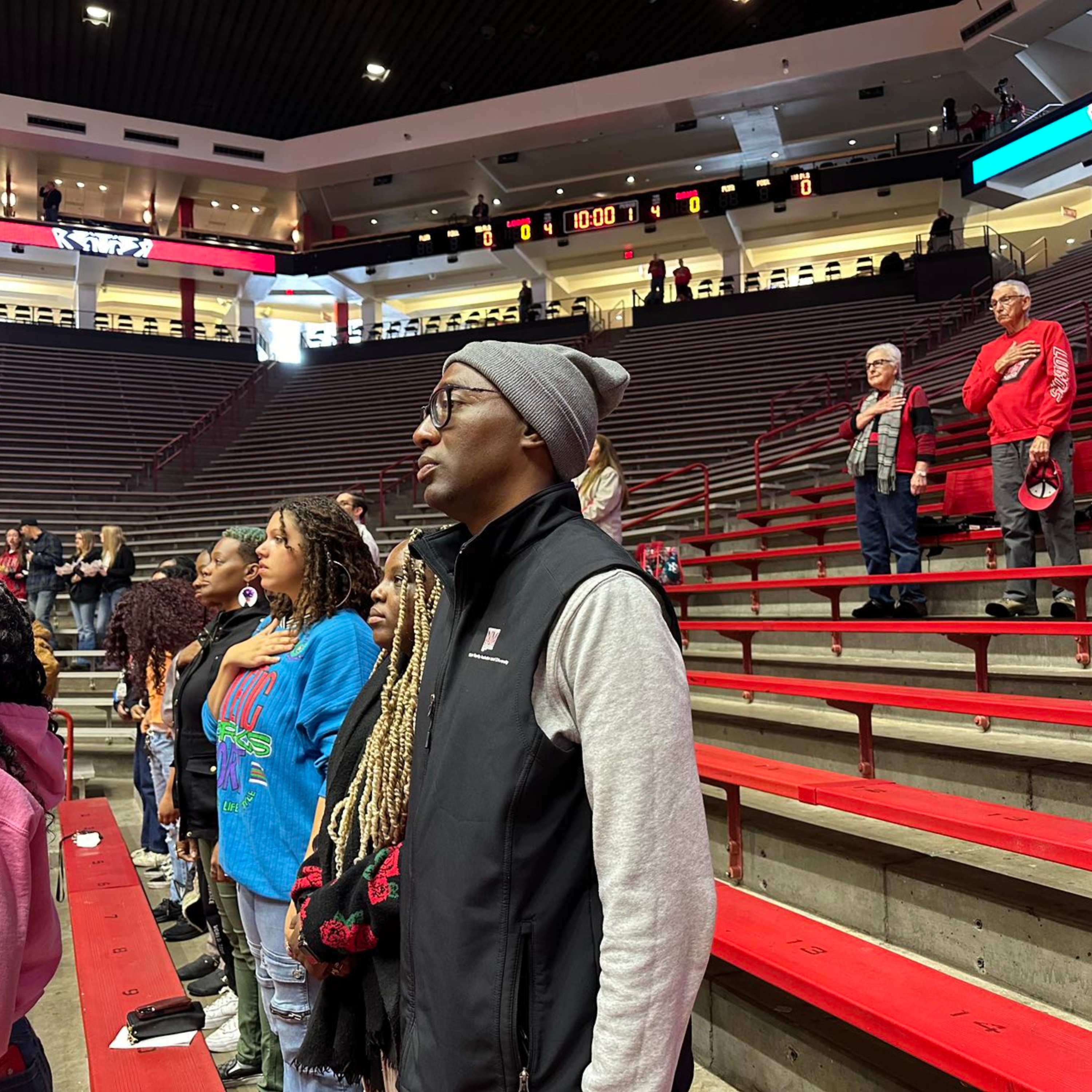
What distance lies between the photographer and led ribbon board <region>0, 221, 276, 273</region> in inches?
948

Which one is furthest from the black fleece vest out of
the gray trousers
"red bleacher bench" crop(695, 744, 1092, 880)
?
the gray trousers

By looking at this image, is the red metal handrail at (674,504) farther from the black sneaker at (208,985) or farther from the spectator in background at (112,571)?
the black sneaker at (208,985)

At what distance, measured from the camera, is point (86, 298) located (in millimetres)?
26688

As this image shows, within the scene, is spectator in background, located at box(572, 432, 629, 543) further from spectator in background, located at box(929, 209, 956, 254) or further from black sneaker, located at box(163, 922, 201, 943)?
spectator in background, located at box(929, 209, 956, 254)

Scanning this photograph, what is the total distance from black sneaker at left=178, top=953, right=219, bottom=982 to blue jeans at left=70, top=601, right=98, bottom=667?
682 cm

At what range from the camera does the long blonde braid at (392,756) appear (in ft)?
5.07

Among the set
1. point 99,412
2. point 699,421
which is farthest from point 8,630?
point 99,412

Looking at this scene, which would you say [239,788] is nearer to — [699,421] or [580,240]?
[699,421]

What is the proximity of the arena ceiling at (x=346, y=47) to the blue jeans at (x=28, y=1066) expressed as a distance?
2219 centimetres

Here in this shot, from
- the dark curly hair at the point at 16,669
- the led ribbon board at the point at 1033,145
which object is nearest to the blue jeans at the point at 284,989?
the dark curly hair at the point at 16,669

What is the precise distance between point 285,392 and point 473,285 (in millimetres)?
10551

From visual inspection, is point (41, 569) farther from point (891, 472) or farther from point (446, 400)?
point (446, 400)

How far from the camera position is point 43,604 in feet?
33.2

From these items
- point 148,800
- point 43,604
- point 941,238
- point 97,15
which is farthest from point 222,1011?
point 97,15
